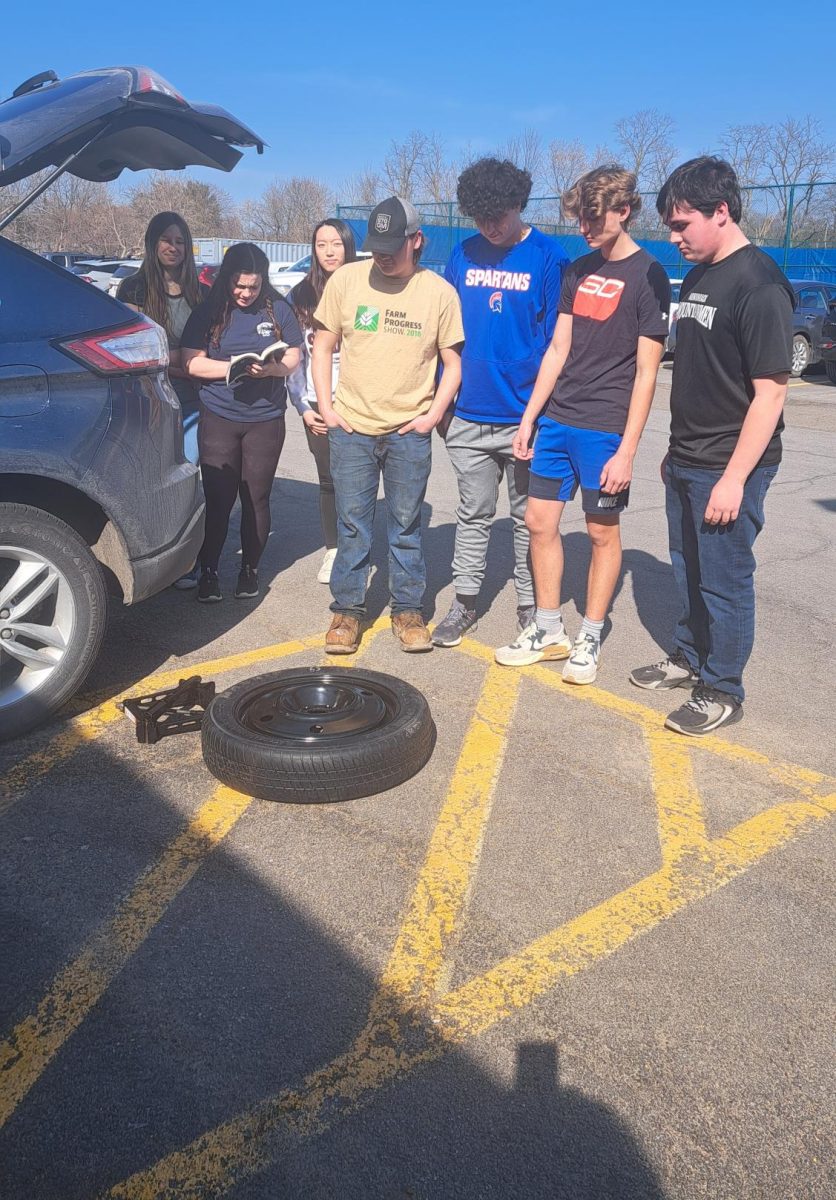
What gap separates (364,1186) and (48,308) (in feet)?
10.00

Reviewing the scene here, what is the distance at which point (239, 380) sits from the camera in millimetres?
4902

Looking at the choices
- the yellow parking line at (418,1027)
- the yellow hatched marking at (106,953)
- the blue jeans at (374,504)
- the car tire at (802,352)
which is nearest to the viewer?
the yellow parking line at (418,1027)

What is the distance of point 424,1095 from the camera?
2033mm

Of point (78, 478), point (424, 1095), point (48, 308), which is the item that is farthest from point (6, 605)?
point (424, 1095)

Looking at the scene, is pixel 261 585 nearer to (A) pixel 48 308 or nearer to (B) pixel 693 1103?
(A) pixel 48 308

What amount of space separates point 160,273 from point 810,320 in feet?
55.3

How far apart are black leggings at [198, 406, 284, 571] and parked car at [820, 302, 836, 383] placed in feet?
52.3

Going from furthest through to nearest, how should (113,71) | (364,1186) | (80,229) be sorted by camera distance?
(80,229) < (113,71) < (364,1186)

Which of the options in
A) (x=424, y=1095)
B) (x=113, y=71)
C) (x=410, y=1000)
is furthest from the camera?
(x=113, y=71)

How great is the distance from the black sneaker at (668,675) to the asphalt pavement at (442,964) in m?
0.09

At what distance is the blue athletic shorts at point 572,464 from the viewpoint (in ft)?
13.4

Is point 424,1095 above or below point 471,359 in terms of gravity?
below

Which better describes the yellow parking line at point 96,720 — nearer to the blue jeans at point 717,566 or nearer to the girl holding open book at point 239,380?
the girl holding open book at point 239,380

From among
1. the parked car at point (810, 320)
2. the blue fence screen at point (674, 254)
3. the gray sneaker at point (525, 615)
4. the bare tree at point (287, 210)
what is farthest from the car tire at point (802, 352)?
the bare tree at point (287, 210)
